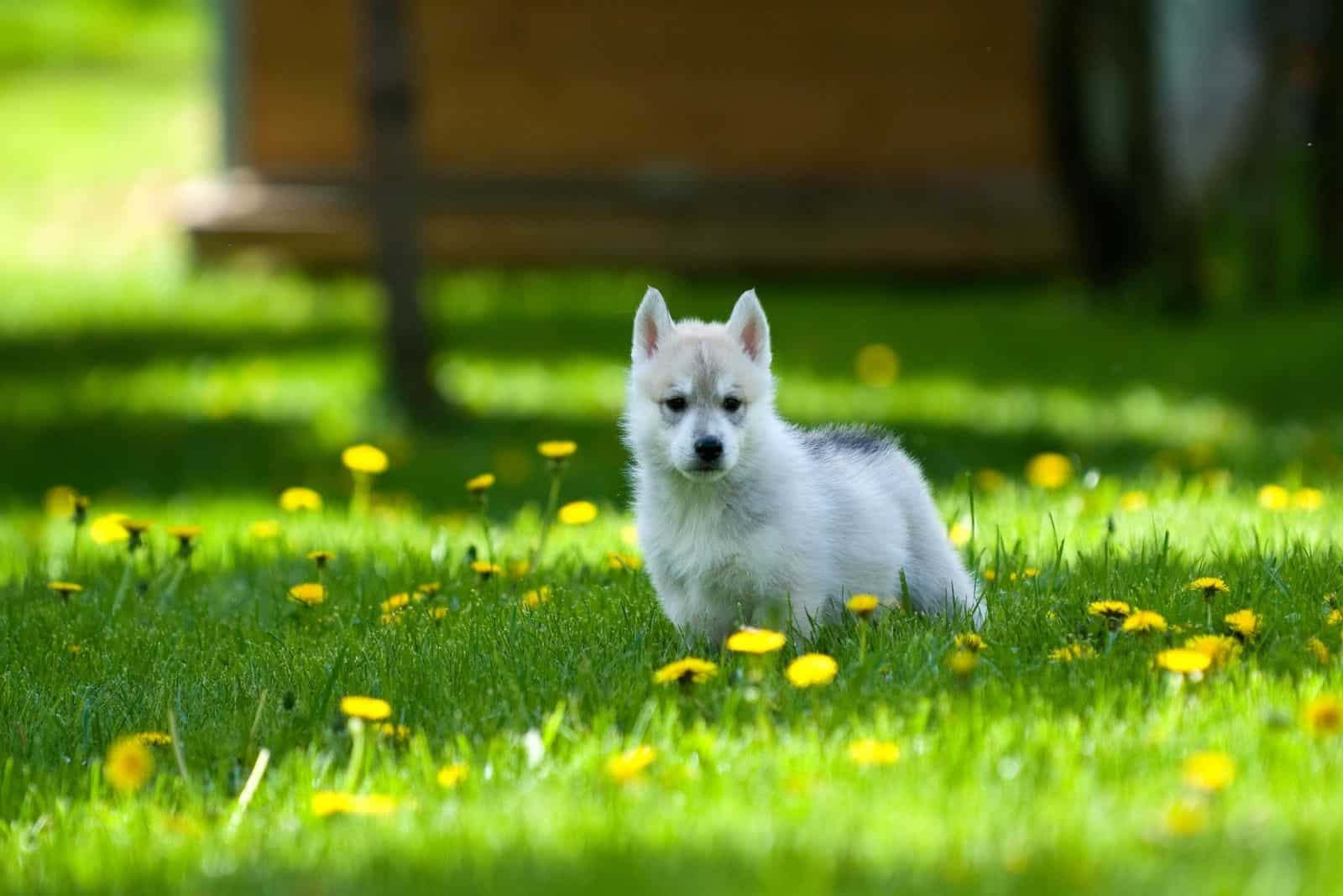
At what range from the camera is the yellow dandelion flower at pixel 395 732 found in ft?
13.5

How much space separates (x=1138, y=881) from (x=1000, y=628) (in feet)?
5.80

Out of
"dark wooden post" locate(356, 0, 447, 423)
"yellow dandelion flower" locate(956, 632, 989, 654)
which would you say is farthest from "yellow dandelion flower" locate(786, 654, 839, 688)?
"dark wooden post" locate(356, 0, 447, 423)

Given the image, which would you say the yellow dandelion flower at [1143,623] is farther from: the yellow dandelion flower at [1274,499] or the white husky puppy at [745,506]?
the yellow dandelion flower at [1274,499]

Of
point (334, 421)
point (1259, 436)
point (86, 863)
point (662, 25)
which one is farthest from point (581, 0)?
point (86, 863)

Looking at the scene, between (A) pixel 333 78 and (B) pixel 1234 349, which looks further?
(A) pixel 333 78

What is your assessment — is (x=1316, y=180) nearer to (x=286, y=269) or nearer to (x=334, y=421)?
(x=334, y=421)

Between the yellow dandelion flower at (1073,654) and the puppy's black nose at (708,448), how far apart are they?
935 mm

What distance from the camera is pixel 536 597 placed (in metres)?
5.44

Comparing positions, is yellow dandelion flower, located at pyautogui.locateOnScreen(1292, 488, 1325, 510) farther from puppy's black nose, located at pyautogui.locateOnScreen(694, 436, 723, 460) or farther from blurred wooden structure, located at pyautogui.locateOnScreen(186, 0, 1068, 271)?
blurred wooden structure, located at pyautogui.locateOnScreen(186, 0, 1068, 271)

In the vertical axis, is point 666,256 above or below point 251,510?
above

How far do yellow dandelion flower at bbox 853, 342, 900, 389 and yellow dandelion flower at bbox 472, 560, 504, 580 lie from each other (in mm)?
5975

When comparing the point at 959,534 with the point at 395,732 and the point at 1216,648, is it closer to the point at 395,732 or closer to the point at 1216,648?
the point at 1216,648

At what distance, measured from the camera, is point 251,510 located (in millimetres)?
8844

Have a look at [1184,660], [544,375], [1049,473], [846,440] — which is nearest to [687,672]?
[1184,660]
